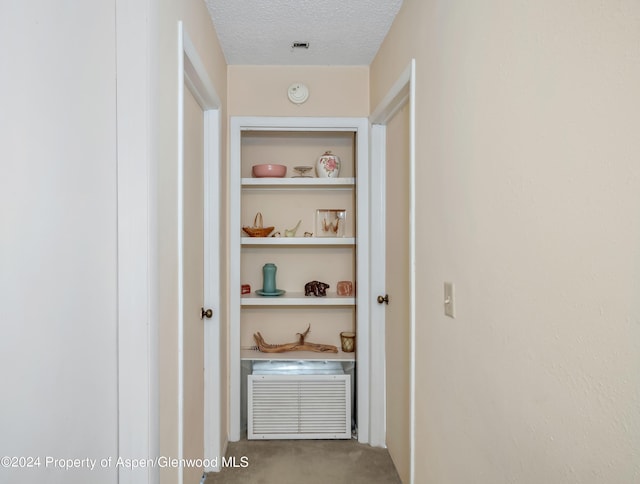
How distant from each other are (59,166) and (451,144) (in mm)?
1128

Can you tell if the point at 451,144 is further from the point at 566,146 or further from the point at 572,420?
the point at 572,420

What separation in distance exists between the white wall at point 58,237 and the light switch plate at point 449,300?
103cm

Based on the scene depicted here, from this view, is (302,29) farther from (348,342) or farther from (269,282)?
(348,342)

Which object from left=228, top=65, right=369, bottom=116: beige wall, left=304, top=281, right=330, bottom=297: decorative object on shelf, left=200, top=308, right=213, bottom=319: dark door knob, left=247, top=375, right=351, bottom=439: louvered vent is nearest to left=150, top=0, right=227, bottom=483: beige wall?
left=200, top=308, right=213, bottom=319: dark door knob

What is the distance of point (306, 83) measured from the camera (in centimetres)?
279

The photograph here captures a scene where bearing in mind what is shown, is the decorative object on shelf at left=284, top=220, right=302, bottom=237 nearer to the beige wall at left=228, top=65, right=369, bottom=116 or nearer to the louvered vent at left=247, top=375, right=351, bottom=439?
the beige wall at left=228, top=65, right=369, bottom=116

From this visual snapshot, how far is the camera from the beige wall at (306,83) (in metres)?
2.76

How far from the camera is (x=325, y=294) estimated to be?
9.69 feet

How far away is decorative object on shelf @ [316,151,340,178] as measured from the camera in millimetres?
2873

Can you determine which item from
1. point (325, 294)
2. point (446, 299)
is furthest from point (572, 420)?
point (325, 294)

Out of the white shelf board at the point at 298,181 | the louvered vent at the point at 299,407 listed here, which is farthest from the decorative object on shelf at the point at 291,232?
the louvered vent at the point at 299,407

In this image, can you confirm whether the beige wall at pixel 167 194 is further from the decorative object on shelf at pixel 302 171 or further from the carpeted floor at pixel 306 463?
the decorative object on shelf at pixel 302 171

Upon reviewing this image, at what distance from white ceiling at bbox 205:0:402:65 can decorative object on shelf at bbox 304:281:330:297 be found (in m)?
1.49

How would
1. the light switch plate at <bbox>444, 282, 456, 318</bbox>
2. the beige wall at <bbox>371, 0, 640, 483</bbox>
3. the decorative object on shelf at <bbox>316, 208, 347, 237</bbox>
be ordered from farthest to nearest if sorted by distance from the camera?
the decorative object on shelf at <bbox>316, 208, 347, 237</bbox> → the light switch plate at <bbox>444, 282, 456, 318</bbox> → the beige wall at <bbox>371, 0, 640, 483</bbox>
